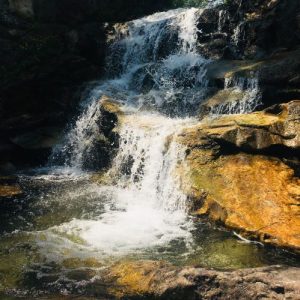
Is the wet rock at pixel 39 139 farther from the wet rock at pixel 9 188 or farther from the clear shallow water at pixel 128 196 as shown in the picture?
the wet rock at pixel 9 188

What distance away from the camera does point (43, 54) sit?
17.2 meters

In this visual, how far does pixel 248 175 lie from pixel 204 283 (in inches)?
192

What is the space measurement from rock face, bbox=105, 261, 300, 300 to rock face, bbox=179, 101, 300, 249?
2.84m

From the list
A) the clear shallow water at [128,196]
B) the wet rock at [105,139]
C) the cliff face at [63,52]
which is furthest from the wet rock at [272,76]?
the wet rock at [105,139]

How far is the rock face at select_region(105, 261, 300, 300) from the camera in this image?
5.77 meters

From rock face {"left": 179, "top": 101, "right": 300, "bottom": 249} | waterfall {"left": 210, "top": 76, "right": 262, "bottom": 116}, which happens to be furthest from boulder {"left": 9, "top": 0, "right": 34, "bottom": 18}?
rock face {"left": 179, "top": 101, "right": 300, "bottom": 249}

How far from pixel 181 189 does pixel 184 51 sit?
9.09 metres

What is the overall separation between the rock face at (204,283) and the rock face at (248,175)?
9.33 feet

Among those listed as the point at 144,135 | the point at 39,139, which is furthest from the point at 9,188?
the point at 144,135

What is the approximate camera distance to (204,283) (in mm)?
6137

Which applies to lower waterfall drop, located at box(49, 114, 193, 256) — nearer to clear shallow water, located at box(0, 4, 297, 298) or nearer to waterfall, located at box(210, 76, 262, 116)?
clear shallow water, located at box(0, 4, 297, 298)

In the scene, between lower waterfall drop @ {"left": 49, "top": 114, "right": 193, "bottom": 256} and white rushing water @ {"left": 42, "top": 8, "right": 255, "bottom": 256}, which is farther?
white rushing water @ {"left": 42, "top": 8, "right": 255, "bottom": 256}

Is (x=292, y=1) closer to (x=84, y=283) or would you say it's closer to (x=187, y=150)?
(x=187, y=150)

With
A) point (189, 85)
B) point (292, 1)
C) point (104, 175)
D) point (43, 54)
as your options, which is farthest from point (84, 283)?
point (292, 1)
